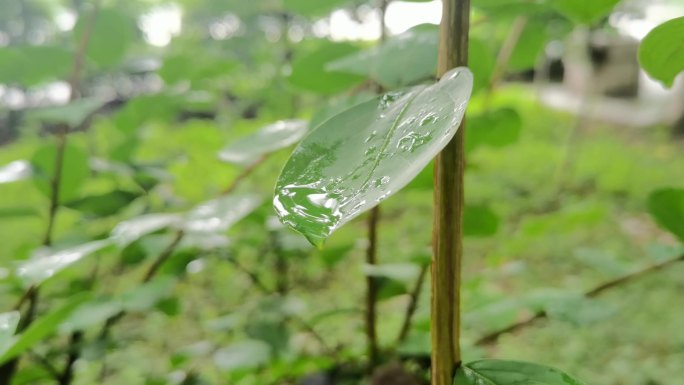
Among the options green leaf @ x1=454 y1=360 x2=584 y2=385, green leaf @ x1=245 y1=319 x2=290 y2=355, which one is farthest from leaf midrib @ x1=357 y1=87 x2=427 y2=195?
green leaf @ x1=245 y1=319 x2=290 y2=355

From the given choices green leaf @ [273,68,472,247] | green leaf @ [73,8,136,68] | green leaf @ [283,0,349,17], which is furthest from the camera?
green leaf @ [73,8,136,68]

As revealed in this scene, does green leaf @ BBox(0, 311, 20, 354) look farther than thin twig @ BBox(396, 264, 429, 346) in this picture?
No

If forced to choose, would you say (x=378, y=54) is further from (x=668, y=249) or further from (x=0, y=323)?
(x=668, y=249)

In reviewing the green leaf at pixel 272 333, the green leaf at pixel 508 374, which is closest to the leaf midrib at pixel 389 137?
the green leaf at pixel 508 374

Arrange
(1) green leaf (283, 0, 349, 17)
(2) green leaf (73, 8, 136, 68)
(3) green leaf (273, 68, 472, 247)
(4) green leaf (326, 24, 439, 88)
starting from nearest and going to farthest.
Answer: (3) green leaf (273, 68, 472, 247)
(4) green leaf (326, 24, 439, 88)
(1) green leaf (283, 0, 349, 17)
(2) green leaf (73, 8, 136, 68)

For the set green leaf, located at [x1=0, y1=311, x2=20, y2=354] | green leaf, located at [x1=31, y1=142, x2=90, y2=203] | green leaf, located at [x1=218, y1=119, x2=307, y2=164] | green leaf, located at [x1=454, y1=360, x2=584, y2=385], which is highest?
green leaf, located at [x1=218, y1=119, x2=307, y2=164]

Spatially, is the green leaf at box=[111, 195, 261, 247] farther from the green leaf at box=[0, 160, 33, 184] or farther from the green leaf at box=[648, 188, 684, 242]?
the green leaf at box=[648, 188, 684, 242]
